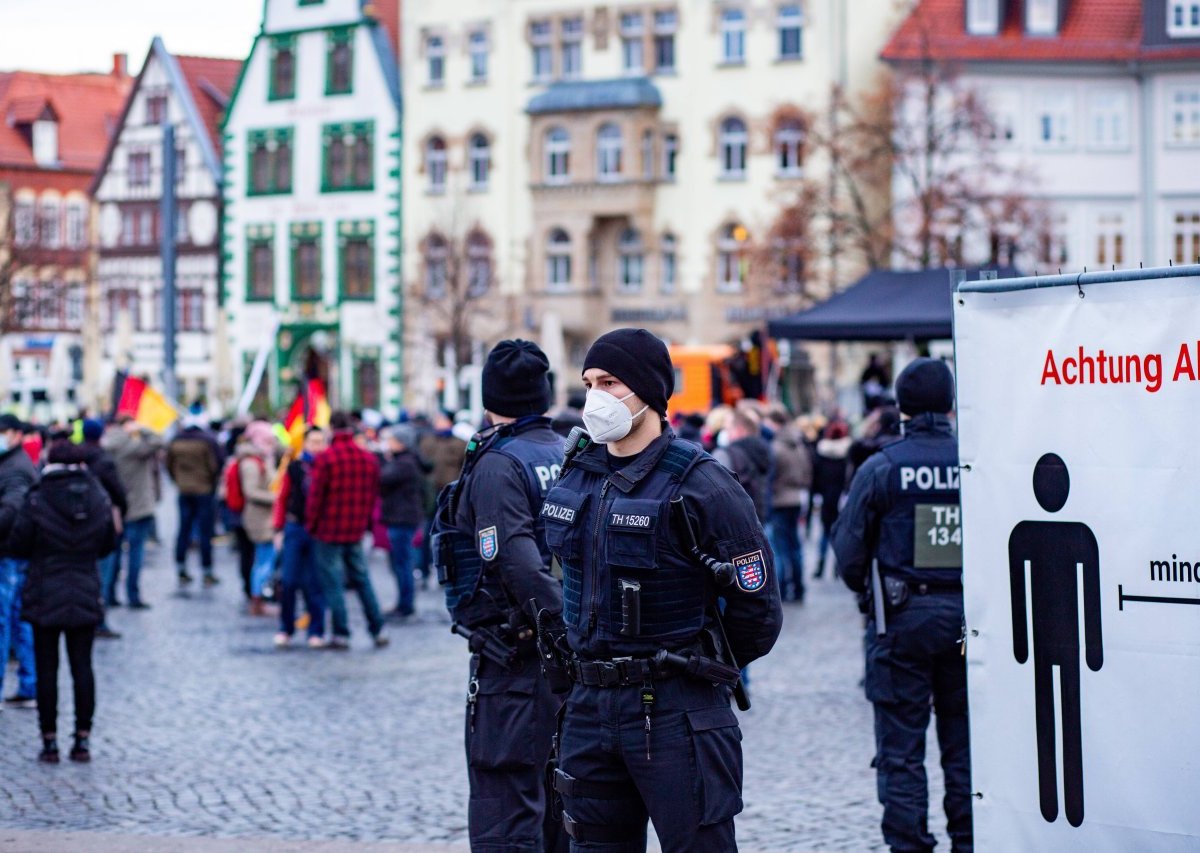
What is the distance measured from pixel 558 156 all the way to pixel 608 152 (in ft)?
5.56

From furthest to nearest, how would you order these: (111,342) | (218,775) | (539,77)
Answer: (111,342) < (539,77) < (218,775)

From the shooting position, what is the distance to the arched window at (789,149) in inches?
1949

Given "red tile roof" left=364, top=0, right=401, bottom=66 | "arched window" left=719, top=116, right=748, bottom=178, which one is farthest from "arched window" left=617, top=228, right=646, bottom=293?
"red tile roof" left=364, top=0, right=401, bottom=66

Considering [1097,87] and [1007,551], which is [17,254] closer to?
[1097,87]

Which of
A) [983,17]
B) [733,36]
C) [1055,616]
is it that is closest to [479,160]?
[733,36]

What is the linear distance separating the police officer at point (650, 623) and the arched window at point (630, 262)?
46480 mm

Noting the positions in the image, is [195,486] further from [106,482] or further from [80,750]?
[80,750]

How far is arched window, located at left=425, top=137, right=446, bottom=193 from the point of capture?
2163 inches

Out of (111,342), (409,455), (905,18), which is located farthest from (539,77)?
(409,455)

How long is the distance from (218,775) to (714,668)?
5599 mm

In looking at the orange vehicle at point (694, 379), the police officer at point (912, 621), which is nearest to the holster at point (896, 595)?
the police officer at point (912, 621)

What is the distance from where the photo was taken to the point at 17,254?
4188 centimetres

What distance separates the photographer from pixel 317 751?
432 inches

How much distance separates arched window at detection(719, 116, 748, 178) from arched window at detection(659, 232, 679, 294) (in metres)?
2.41
